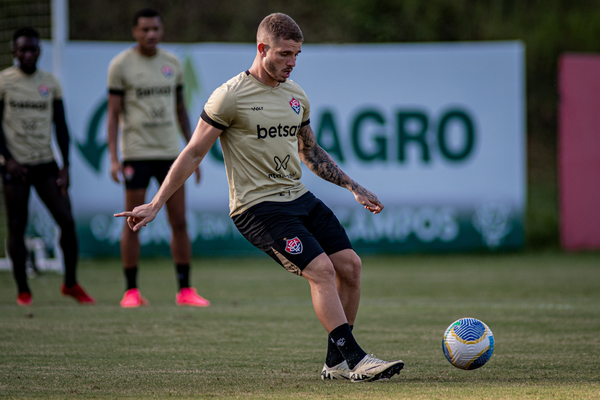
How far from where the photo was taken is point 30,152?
7.07 meters

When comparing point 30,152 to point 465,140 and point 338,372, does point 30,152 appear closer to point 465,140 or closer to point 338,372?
point 338,372

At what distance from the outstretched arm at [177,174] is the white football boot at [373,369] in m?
1.26

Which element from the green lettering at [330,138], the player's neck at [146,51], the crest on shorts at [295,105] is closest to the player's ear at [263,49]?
the crest on shorts at [295,105]

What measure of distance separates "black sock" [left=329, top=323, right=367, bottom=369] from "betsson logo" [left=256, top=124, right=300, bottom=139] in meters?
1.07

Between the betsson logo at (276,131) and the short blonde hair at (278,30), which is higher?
the short blonde hair at (278,30)

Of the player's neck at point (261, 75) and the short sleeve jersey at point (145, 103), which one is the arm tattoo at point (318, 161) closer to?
the player's neck at point (261, 75)

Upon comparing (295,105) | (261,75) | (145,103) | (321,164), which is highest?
(261,75)

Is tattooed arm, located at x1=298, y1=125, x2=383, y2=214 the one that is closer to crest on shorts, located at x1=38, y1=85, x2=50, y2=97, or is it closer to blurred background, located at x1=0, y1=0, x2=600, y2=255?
crest on shorts, located at x1=38, y1=85, x2=50, y2=97

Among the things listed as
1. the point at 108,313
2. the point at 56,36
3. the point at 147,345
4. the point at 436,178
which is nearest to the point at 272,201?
the point at 147,345

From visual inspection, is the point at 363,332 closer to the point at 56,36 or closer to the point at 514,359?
the point at 514,359

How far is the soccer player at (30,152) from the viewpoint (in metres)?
7.02

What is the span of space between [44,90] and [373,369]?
189 inches

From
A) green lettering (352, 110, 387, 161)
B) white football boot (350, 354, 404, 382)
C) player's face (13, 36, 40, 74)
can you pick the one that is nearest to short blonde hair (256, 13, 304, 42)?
white football boot (350, 354, 404, 382)

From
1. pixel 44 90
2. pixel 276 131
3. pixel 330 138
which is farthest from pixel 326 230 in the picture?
pixel 330 138
